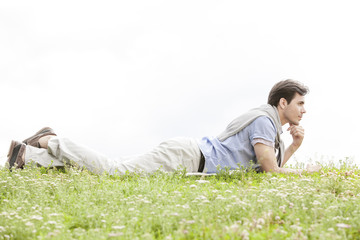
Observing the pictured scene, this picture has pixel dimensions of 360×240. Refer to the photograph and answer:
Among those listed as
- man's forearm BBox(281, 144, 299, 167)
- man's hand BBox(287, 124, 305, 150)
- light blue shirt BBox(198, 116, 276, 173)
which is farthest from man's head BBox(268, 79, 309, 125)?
man's forearm BBox(281, 144, 299, 167)

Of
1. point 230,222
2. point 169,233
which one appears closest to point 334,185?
point 230,222

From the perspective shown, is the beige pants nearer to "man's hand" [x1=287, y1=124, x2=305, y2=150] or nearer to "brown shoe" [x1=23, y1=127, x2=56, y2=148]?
"brown shoe" [x1=23, y1=127, x2=56, y2=148]

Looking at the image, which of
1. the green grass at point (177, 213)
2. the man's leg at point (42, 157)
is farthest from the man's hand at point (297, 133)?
the man's leg at point (42, 157)

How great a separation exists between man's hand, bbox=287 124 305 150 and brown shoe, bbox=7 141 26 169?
5053 millimetres

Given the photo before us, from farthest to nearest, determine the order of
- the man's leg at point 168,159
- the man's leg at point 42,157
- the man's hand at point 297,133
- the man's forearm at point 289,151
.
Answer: the man's forearm at point 289,151, the man's hand at point 297,133, the man's leg at point 42,157, the man's leg at point 168,159

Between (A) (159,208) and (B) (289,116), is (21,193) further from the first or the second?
(B) (289,116)

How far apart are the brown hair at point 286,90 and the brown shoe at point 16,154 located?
4.77 meters

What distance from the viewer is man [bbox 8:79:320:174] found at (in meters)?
7.82

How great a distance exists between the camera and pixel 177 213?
4.49m

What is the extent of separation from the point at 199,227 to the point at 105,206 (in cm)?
149

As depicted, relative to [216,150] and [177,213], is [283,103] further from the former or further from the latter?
[177,213]

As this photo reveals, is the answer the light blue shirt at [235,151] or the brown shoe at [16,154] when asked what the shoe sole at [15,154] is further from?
the light blue shirt at [235,151]

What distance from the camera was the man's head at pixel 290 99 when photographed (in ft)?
27.1

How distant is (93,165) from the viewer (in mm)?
7945
